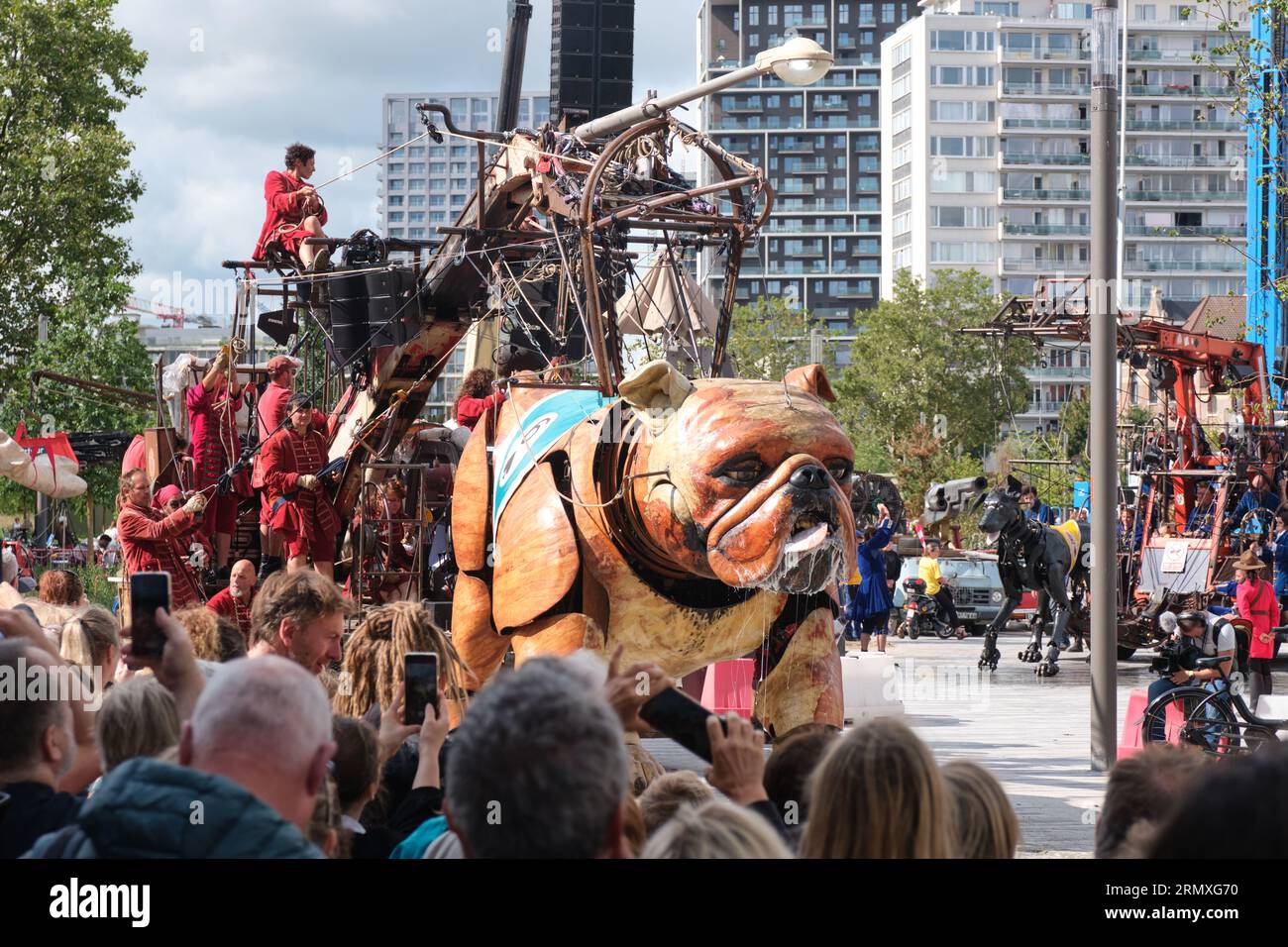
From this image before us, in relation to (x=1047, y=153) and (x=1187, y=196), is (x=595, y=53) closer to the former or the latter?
(x=1047, y=153)

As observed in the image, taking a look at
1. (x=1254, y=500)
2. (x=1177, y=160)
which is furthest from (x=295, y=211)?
(x=1177, y=160)

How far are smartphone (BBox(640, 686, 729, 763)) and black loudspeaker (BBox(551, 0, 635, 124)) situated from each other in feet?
68.4

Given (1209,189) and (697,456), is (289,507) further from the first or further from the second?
(1209,189)

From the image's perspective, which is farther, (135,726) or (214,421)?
(214,421)

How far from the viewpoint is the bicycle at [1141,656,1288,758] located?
9578mm

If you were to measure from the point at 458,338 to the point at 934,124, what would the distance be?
88324mm

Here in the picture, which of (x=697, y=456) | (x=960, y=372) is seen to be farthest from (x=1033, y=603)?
(x=960, y=372)

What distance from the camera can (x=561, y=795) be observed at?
2643mm

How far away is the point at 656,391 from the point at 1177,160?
92775mm

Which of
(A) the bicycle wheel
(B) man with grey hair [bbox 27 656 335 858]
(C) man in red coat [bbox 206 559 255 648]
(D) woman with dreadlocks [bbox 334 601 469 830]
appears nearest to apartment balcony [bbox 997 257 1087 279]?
(A) the bicycle wheel

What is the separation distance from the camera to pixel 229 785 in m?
2.82

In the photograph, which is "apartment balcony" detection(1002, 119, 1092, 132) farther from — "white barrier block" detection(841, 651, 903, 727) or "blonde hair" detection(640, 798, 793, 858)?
"blonde hair" detection(640, 798, 793, 858)

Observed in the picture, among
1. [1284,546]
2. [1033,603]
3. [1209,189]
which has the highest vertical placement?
[1209,189]

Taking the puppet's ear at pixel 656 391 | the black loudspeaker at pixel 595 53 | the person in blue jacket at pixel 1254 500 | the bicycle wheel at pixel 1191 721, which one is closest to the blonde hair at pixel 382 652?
the puppet's ear at pixel 656 391
